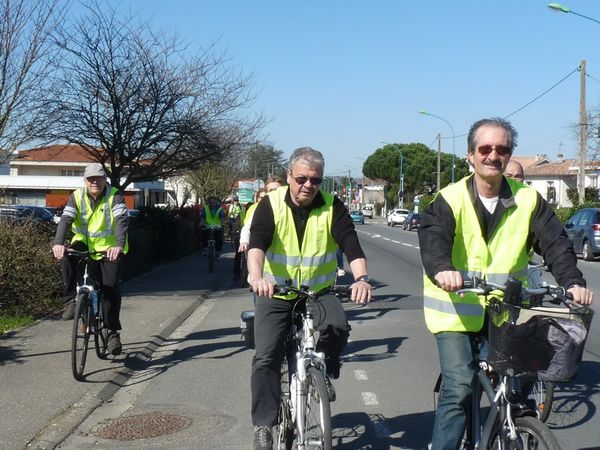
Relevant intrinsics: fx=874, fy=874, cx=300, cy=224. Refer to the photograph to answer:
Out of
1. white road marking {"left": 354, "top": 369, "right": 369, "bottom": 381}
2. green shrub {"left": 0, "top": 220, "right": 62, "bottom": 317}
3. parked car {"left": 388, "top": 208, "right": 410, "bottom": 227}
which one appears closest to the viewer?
white road marking {"left": 354, "top": 369, "right": 369, "bottom": 381}

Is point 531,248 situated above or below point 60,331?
above

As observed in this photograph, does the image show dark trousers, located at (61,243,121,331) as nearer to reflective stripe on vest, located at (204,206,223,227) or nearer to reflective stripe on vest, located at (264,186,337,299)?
reflective stripe on vest, located at (264,186,337,299)

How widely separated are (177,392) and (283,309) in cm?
279

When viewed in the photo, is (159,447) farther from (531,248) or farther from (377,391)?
(531,248)

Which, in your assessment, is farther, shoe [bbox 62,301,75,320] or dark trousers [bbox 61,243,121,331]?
shoe [bbox 62,301,75,320]

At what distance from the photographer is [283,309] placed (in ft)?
15.8

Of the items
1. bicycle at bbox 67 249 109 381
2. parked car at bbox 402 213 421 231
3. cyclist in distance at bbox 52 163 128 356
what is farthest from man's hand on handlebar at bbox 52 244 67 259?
parked car at bbox 402 213 421 231

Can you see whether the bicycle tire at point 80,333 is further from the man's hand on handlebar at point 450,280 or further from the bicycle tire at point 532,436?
the bicycle tire at point 532,436

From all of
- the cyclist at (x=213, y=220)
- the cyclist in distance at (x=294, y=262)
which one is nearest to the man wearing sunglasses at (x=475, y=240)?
the cyclist in distance at (x=294, y=262)

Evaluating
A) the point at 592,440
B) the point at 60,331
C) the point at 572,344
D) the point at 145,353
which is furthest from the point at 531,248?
the point at 60,331

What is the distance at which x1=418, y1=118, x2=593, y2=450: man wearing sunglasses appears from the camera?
158 inches

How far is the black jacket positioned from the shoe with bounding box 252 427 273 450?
4.66 feet

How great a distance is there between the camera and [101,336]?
809cm

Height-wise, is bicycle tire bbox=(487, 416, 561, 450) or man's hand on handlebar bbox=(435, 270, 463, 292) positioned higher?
man's hand on handlebar bbox=(435, 270, 463, 292)
